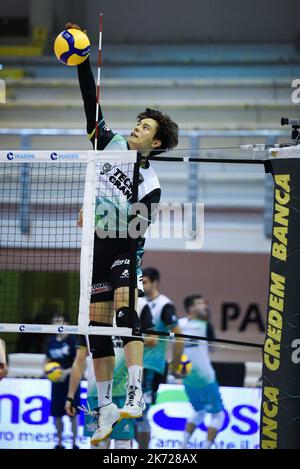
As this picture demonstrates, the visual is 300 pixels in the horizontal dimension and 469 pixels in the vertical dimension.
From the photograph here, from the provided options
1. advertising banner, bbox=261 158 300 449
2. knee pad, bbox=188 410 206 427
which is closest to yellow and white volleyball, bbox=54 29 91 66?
advertising banner, bbox=261 158 300 449

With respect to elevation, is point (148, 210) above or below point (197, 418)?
above

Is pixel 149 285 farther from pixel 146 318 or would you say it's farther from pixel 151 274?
pixel 146 318

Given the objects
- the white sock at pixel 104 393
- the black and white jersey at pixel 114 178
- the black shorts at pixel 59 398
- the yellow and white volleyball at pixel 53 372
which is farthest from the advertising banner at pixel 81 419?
the black and white jersey at pixel 114 178

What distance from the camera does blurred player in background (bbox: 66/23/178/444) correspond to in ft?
19.5

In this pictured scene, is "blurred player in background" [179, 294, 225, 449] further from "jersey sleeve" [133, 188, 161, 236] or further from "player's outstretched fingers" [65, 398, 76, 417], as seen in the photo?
"jersey sleeve" [133, 188, 161, 236]

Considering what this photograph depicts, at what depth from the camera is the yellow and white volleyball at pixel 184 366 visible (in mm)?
10180

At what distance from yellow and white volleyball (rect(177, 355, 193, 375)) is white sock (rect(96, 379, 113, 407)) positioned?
4.10 metres

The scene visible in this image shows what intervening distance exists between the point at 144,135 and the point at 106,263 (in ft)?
3.25

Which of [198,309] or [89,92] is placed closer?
[89,92]

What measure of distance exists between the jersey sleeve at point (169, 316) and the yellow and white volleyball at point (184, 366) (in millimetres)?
718

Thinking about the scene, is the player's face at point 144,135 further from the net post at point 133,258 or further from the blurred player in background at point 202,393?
the blurred player in background at point 202,393

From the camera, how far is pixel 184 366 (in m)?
10.3

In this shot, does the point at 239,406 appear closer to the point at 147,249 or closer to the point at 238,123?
the point at 147,249

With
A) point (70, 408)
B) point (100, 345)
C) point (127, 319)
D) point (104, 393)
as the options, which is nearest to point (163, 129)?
point (127, 319)
